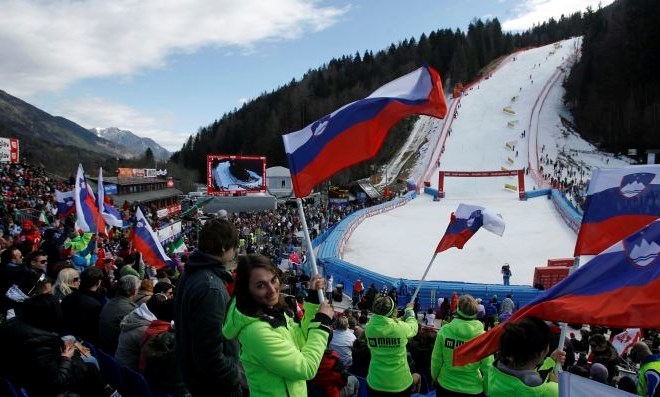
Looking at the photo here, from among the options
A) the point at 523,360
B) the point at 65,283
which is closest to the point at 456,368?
the point at 523,360

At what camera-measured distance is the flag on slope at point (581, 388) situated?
196cm

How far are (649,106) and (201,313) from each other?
70.9m

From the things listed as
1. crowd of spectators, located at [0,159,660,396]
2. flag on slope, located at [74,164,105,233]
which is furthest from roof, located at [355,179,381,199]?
crowd of spectators, located at [0,159,660,396]

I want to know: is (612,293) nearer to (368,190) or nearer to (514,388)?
(514,388)

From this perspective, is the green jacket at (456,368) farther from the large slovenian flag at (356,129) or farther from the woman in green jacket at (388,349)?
the large slovenian flag at (356,129)

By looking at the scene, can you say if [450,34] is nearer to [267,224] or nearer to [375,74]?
[375,74]

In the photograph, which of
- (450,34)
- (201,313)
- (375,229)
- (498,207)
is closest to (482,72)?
(450,34)

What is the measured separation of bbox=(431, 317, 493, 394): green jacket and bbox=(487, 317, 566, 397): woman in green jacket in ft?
3.91

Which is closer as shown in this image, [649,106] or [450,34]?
[649,106]

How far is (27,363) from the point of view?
118 inches

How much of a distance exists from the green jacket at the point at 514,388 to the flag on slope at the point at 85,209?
930 cm

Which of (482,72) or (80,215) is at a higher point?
(482,72)

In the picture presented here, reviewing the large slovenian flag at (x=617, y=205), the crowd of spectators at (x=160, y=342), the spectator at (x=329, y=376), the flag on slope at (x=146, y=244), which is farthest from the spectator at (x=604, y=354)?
the flag on slope at (x=146, y=244)

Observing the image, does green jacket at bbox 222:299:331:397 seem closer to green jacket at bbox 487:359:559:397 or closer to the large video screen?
green jacket at bbox 487:359:559:397
